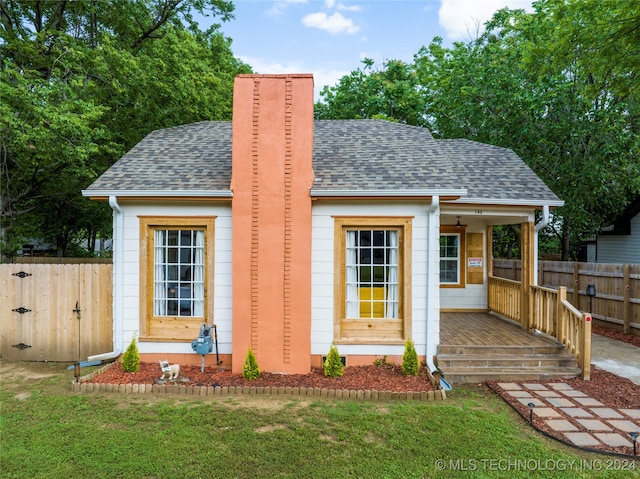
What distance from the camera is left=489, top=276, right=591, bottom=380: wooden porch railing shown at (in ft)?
20.5

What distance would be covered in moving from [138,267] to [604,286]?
1143cm

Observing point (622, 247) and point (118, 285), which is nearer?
point (118, 285)

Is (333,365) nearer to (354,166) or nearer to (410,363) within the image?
(410,363)

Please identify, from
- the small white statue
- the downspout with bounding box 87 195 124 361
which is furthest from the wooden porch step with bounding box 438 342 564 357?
the downspout with bounding box 87 195 124 361

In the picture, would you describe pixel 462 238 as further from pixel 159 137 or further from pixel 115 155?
pixel 115 155

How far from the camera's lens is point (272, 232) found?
627 cm

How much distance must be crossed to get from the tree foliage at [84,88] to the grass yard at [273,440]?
6115 mm

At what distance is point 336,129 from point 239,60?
13469 mm

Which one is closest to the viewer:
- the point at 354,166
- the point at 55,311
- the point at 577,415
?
the point at 577,415

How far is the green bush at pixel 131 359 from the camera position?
20.5 ft

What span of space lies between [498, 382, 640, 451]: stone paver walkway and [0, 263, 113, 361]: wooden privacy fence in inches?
287

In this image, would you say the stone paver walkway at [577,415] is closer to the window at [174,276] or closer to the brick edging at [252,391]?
the brick edging at [252,391]

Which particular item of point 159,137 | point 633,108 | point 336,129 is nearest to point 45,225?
point 159,137

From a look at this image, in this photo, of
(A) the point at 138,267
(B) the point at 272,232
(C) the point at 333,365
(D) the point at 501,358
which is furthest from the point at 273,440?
(D) the point at 501,358
